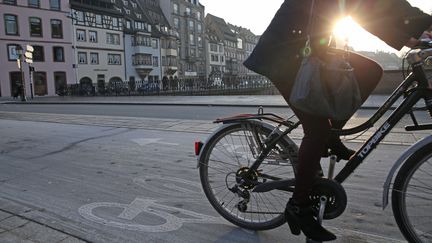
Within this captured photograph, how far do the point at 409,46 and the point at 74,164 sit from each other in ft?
15.2

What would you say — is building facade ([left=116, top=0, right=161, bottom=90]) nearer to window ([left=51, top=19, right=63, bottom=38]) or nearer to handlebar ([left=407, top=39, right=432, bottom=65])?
window ([left=51, top=19, right=63, bottom=38])

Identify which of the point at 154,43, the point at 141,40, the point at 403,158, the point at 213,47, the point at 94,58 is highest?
the point at 213,47

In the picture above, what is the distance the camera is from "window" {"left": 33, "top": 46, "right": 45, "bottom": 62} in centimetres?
4725

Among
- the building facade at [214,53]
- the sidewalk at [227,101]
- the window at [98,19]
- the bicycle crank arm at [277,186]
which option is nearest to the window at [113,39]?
the window at [98,19]

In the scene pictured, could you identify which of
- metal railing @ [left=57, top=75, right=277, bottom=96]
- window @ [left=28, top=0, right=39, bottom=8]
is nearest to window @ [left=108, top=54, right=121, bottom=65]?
window @ [left=28, top=0, right=39, bottom=8]

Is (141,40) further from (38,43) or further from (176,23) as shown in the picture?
(38,43)

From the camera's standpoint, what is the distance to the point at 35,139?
801cm

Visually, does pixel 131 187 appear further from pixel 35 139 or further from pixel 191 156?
pixel 35 139

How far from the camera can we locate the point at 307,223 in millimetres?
2521

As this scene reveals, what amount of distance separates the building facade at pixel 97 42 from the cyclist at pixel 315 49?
5053 centimetres

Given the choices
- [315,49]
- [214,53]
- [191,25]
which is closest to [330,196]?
[315,49]

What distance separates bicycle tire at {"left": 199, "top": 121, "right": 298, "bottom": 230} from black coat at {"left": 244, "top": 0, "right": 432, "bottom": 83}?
50 cm

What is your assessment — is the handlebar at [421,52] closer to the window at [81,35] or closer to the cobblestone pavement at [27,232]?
the cobblestone pavement at [27,232]

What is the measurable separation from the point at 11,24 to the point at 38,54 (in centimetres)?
434
